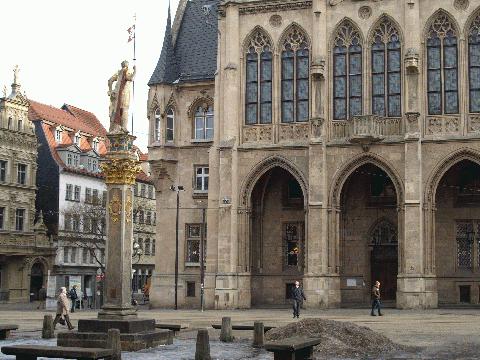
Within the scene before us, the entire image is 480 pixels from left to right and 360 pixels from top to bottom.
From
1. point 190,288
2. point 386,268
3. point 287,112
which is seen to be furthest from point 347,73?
point 190,288

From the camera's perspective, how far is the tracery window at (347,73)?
4459 cm

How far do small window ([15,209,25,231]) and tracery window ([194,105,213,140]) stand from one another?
22.7 meters

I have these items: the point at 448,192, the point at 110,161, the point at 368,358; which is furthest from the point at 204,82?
A: the point at 368,358

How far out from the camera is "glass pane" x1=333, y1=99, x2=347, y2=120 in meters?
44.7

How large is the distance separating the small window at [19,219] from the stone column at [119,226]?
154 feet

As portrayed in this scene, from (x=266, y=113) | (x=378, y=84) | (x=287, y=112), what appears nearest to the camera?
(x=378, y=84)

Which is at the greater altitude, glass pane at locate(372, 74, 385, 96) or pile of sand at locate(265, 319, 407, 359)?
glass pane at locate(372, 74, 385, 96)

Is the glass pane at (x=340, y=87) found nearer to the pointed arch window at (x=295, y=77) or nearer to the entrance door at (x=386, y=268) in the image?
the pointed arch window at (x=295, y=77)

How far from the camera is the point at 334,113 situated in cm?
4478

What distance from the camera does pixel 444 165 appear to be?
4238 centimetres

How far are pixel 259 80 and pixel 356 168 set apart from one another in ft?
23.7

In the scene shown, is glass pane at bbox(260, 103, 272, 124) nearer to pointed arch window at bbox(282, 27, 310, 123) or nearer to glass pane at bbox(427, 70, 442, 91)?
pointed arch window at bbox(282, 27, 310, 123)

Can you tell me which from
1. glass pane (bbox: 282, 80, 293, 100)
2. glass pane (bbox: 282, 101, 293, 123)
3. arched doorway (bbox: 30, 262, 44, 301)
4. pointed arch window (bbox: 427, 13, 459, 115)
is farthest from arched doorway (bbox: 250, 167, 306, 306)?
arched doorway (bbox: 30, 262, 44, 301)

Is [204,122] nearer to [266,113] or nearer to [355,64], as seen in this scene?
[266,113]
